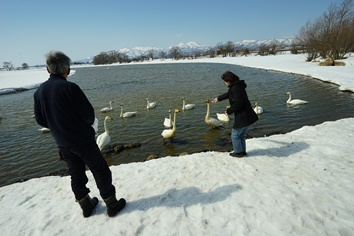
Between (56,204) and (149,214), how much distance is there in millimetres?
2078

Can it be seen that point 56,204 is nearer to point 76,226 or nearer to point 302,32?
point 76,226

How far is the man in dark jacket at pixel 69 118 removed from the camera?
3236 millimetres

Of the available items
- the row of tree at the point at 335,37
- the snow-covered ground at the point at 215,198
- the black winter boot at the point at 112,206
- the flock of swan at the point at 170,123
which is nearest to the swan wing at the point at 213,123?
the flock of swan at the point at 170,123

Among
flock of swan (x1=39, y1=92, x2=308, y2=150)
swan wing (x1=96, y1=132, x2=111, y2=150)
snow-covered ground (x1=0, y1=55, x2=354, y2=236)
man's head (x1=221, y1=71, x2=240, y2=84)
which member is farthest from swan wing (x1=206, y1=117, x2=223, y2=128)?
man's head (x1=221, y1=71, x2=240, y2=84)

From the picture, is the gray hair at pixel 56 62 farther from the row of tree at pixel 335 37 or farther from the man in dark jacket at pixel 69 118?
the row of tree at pixel 335 37

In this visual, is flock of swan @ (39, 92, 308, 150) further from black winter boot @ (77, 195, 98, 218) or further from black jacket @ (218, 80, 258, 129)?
black winter boot @ (77, 195, 98, 218)

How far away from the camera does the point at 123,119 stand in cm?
1398

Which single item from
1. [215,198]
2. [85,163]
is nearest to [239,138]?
[215,198]

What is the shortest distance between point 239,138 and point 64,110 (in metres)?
4.15

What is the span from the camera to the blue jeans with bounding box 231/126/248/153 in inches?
218

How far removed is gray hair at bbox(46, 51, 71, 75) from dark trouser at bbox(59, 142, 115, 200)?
3.87ft

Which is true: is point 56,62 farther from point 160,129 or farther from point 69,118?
point 160,129

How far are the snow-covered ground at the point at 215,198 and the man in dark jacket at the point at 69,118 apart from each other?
0.88 metres

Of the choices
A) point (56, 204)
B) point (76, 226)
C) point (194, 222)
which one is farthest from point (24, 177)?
point (194, 222)
